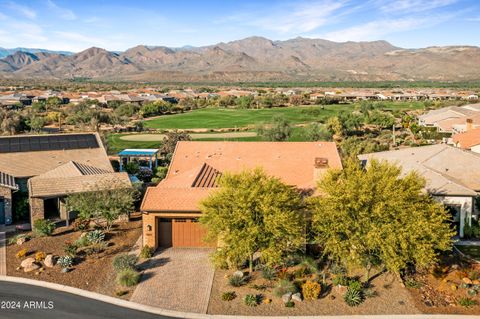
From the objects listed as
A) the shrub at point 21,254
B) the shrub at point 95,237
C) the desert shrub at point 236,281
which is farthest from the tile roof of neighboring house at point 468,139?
the shrub at point 21,254

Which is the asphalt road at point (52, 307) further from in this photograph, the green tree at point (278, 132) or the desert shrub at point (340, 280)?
the green tree at point (278, 132)

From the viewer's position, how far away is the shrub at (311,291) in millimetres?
21281

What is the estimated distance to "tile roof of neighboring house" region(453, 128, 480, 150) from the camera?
48812 mm

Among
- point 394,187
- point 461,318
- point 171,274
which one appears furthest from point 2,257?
point 461,318

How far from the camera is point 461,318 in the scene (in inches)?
778

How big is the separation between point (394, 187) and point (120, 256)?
14795 mm

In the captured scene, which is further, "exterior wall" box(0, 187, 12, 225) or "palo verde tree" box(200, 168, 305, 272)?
"exterior wall" box(0, 187, 12, 225)

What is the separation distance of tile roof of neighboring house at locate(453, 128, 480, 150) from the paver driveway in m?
35.4

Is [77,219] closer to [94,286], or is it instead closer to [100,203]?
[100,203]

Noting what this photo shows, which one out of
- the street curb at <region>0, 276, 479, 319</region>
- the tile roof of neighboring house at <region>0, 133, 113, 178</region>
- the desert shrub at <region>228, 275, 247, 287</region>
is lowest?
the street curb at <region>0, 276, 479, 319</region>

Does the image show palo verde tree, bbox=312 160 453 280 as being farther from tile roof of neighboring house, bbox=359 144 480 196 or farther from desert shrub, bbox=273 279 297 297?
tile roof of neighboring house, bbox=359 144 480 196

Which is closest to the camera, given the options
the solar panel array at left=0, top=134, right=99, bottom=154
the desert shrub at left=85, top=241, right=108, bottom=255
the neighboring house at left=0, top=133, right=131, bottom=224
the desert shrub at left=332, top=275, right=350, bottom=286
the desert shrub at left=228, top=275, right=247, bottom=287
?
the desert shrub at left=332, top=275, right=350, bottom=286

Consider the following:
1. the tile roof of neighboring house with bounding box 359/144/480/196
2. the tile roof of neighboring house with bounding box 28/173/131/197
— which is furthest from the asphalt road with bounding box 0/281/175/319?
the tile roof of neighboring house with bounding box 359/144/480/196

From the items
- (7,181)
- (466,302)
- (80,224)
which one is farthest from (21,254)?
(466,302)
